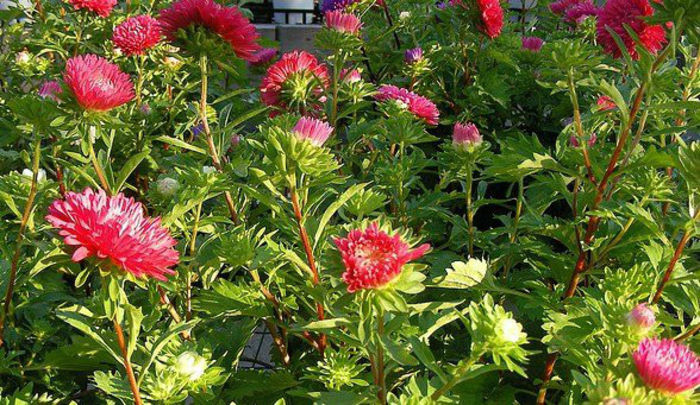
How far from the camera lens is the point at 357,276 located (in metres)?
0.90

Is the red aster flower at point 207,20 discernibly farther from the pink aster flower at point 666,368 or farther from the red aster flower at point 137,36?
the pink aster flower at point 666,368

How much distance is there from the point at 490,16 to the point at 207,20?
106 cm

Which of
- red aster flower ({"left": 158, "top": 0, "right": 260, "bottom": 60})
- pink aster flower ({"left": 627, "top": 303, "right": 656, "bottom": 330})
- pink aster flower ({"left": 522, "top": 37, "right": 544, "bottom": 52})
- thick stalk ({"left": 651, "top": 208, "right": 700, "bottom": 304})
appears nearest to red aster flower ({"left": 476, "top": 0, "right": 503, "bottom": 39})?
pink aster flower ({"left": 522, "top": 37, "right": 544, "bottom": 52})

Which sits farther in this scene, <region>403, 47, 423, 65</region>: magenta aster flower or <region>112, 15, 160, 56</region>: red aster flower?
<region>403, 47, 423, 65</region>: magenta aster flower

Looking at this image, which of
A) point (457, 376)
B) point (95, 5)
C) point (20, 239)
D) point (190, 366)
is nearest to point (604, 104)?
point (457, 376)

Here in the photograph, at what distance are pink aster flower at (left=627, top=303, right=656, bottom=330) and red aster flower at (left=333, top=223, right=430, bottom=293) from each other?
1.05 ft

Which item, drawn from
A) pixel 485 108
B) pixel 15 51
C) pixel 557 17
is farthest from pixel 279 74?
pixel 557 17

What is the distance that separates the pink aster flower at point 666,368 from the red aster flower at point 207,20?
1025mm

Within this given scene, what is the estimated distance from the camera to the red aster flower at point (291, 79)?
68.4 inches

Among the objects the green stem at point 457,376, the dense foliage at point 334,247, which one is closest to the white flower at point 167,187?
the dense foliage at point 334,247

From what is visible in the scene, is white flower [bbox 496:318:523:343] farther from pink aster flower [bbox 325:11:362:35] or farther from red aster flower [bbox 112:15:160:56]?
red aster flower [bbox 112:15:160:56]

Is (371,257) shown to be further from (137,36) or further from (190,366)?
(137,36)

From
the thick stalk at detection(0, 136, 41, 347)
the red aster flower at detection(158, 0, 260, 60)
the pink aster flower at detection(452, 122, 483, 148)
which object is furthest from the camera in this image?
the pink aster flower at detection(452, 122, 483, 148)

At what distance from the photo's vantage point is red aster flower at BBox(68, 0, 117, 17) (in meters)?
2.00
